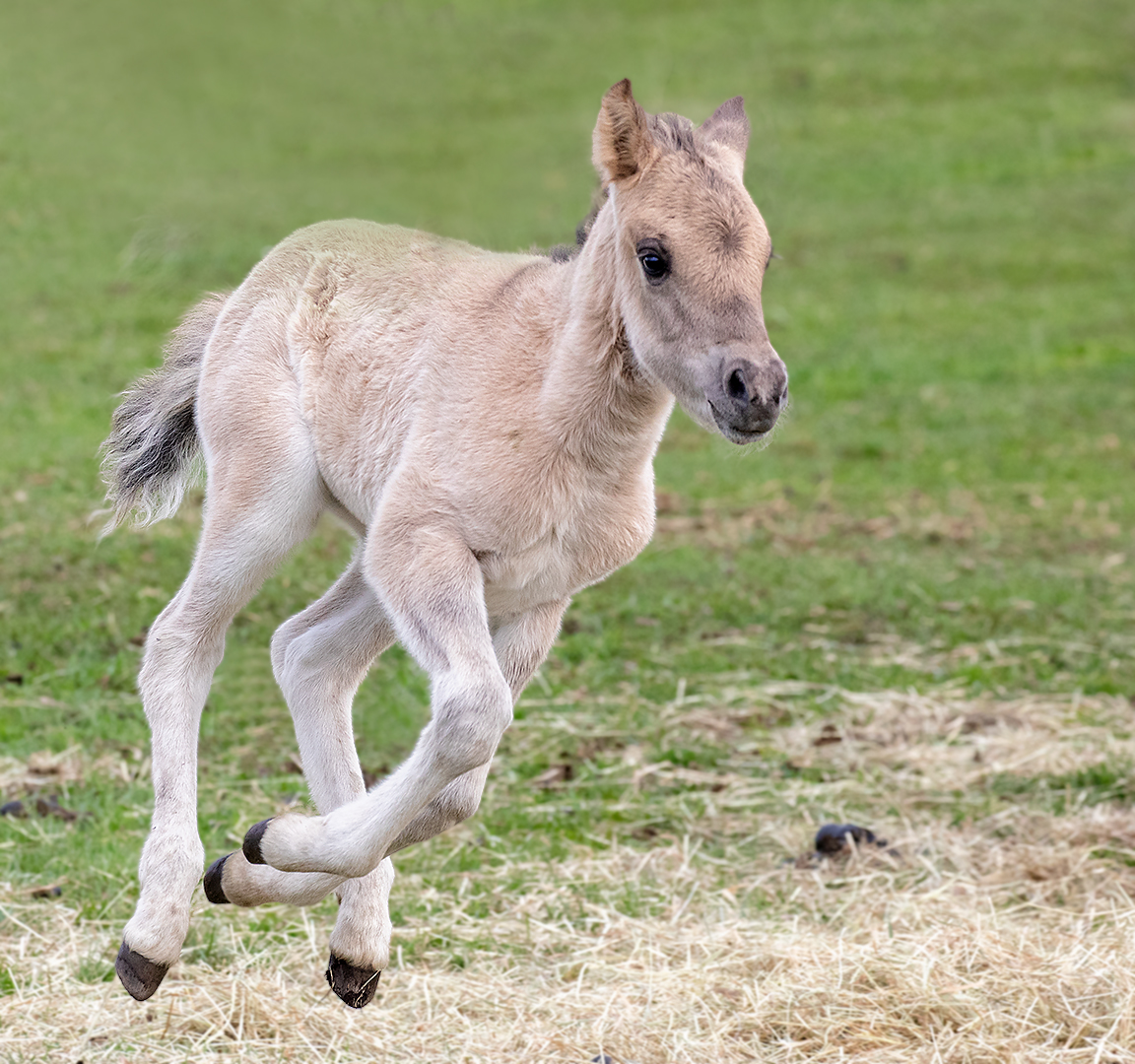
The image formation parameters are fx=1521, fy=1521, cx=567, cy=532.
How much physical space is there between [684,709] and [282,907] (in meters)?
2.65

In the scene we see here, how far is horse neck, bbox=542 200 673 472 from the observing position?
3.55m

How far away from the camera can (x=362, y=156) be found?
7531 mm

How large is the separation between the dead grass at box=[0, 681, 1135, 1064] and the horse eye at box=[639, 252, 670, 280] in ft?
6.82

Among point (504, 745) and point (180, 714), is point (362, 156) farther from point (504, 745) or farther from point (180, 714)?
point (180, 714)

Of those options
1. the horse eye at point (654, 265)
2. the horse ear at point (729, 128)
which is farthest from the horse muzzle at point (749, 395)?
the horse ear at point (729, 128)

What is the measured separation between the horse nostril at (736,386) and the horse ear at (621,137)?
0.60 m

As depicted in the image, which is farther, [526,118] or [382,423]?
[526,118]

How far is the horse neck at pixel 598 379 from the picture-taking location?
11.7 ft

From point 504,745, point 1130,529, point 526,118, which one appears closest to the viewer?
point 504,745

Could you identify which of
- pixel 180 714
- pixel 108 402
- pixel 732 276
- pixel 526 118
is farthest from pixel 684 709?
pixel 526 118

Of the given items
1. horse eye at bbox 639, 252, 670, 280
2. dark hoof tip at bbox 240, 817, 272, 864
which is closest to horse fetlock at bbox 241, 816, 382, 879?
dark hoof tip at bbox 240, 817, 272, 864

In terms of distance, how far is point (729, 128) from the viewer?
12.2 ft

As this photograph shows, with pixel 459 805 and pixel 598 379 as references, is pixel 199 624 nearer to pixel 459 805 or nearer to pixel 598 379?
pixel 459 805

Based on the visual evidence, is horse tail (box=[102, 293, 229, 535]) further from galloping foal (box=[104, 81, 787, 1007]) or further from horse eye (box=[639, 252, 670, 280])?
horse eye (box=[639, 252, 670, 280])
